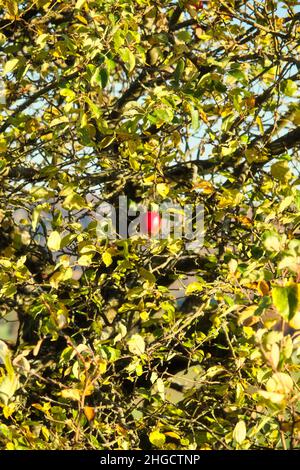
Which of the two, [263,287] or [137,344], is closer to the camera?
[263,287]

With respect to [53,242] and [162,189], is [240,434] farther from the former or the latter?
[162,189]

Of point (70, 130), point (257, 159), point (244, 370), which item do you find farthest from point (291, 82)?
point (244, 370)

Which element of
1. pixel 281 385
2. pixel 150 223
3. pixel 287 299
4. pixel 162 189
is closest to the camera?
pixel 287 299

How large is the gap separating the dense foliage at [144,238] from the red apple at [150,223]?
121 mm

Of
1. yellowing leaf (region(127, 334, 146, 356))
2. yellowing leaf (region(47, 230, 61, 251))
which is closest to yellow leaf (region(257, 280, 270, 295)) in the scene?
yellowing leaf (region(127, 334, 146, 356))

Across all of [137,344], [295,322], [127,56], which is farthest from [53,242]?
[295,322]

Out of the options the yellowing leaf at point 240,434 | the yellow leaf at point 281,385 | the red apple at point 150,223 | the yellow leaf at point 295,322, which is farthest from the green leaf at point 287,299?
the red apple at point 150,223

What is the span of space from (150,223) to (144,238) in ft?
0.56

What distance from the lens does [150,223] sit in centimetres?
356

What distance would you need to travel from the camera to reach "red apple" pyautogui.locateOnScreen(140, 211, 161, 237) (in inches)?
140

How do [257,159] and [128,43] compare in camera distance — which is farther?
[257,159]
